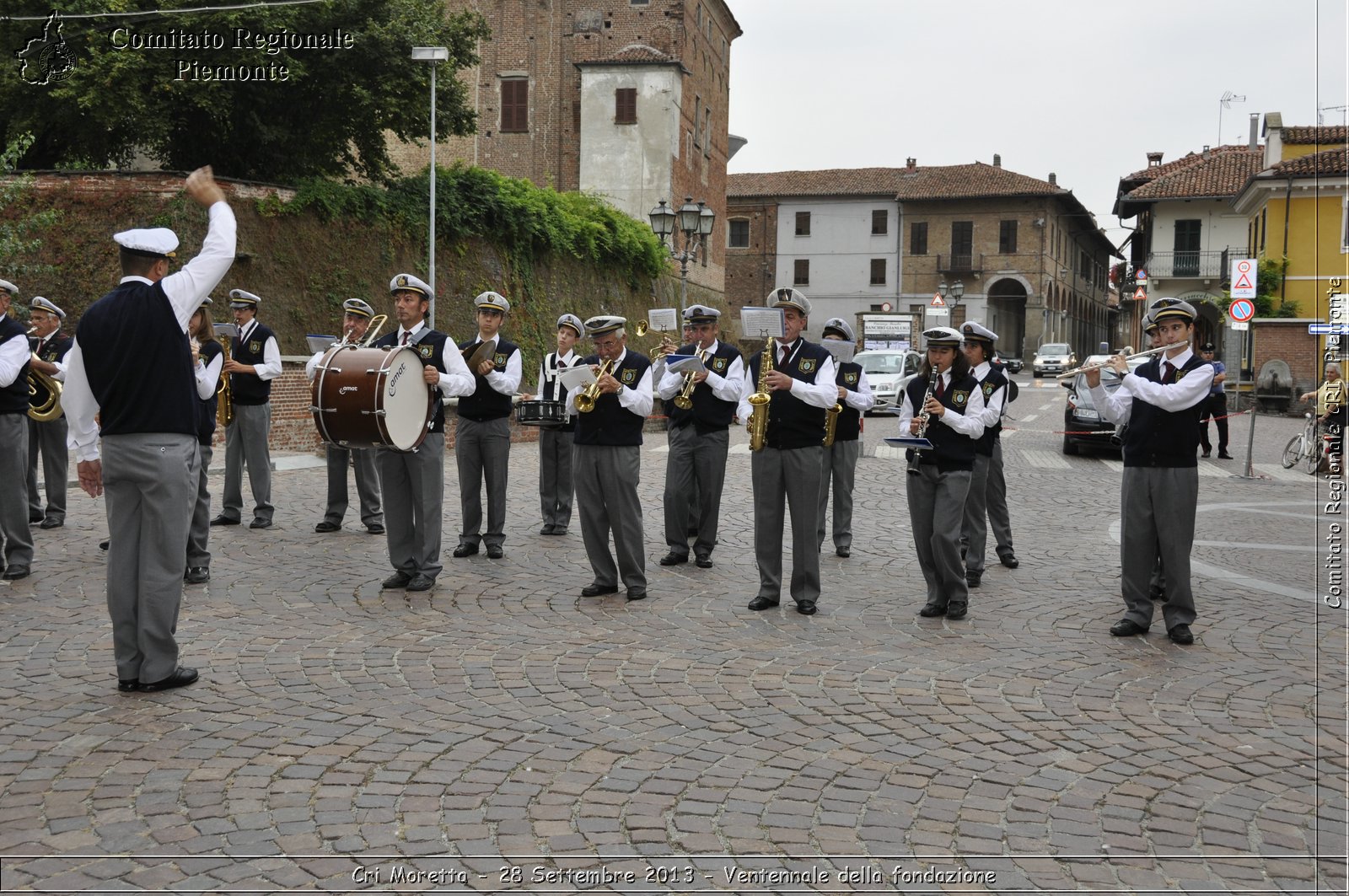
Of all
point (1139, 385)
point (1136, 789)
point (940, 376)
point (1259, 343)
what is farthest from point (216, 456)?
point (1259, 343)

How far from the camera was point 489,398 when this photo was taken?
416 inches

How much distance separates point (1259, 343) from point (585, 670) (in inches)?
1495

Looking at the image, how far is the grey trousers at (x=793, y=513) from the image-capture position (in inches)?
326

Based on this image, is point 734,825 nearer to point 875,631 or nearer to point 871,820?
point 871,820

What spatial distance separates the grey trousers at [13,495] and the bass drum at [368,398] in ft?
8.29

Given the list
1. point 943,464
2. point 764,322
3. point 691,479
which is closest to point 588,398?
point 764,322

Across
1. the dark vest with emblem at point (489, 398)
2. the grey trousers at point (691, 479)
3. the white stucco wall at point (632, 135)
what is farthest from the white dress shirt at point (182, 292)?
the white stucco wall at point (632, 135)

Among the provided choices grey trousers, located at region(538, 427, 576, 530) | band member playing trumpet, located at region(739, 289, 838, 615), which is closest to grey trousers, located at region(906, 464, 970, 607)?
band member playing trumpet, located at region(739, 289, 838, 615)

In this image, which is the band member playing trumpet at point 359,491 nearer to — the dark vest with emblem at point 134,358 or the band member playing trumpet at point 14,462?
the band member playing trumpet at point 14,462

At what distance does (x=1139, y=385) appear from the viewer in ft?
24.5

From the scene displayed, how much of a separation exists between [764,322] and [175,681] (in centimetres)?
446

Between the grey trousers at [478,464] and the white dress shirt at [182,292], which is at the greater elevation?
the white dress shirt at [182,292]

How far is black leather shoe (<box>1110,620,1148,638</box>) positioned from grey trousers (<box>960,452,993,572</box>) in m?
1.88
